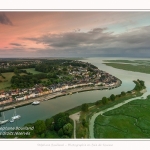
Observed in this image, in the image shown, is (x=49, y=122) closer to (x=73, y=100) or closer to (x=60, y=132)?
(x=60, y=132)

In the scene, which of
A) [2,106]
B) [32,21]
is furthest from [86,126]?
[32,21]

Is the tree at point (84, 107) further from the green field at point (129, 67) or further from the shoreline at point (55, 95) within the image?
the green field at point (129, 67)

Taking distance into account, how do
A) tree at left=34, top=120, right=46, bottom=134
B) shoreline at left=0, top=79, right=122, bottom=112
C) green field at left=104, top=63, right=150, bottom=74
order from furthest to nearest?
green field at left=104, top=63, right=150, bottom=74, shoreline at left=0, top=79, right=122, bottom=112, tree at left=34, top=120, right=46, bottom=134

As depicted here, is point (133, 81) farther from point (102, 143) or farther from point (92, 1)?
point (92, 1)

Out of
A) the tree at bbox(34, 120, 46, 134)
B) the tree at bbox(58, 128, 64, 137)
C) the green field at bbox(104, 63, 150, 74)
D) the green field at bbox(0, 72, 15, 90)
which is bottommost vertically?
the tree at bbox(58, 128, 64, 137)

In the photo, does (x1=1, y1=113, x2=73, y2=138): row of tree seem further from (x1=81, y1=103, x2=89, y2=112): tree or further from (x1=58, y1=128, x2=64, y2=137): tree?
(x1=81, y1=103, x2=89, y2=112): tree

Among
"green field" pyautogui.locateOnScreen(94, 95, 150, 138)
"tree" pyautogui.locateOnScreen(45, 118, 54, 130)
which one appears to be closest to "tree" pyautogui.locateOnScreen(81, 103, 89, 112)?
"green field" pyautogui.locateOnScreen(94, 95, 150, 138)
